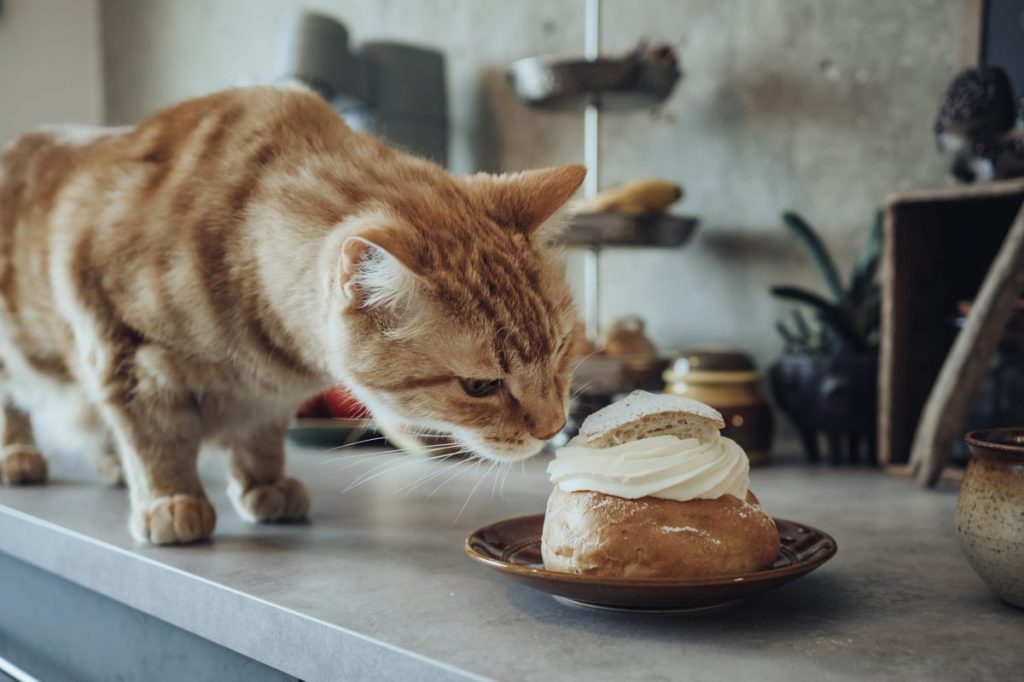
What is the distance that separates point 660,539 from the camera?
73cm

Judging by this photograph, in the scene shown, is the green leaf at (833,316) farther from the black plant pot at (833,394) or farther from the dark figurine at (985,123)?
the dark figurine at (985,123)

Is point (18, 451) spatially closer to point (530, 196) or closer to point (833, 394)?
point (530, 196)

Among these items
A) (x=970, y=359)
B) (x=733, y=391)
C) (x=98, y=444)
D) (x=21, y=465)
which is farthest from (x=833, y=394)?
(x=21, y=465)

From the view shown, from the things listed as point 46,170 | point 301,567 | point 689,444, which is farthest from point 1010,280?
point 46,170

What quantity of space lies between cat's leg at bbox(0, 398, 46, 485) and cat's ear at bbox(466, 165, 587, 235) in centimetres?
94

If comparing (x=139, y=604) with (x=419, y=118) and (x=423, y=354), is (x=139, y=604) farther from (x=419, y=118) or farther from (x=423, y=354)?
(x=419, y=118)

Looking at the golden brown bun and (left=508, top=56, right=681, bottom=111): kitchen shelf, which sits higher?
(left=508, top=56, right=681, bottom=111): kitchen shelf

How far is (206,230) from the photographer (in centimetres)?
102

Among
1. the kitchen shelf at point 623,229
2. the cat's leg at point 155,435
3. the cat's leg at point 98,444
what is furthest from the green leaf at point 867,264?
the cat's leg at point 98,444

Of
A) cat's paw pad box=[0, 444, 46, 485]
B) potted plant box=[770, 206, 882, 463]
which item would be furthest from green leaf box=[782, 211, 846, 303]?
cat's paw pad box=[0, 444, 46, 485]

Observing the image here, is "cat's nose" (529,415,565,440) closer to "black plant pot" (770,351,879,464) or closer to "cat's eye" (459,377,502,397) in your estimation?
"cat's eye" (459,377,502,397)

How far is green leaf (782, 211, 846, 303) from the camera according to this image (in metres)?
1.62

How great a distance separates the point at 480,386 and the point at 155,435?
457 mm

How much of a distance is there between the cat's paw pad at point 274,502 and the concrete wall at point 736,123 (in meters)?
1.03
